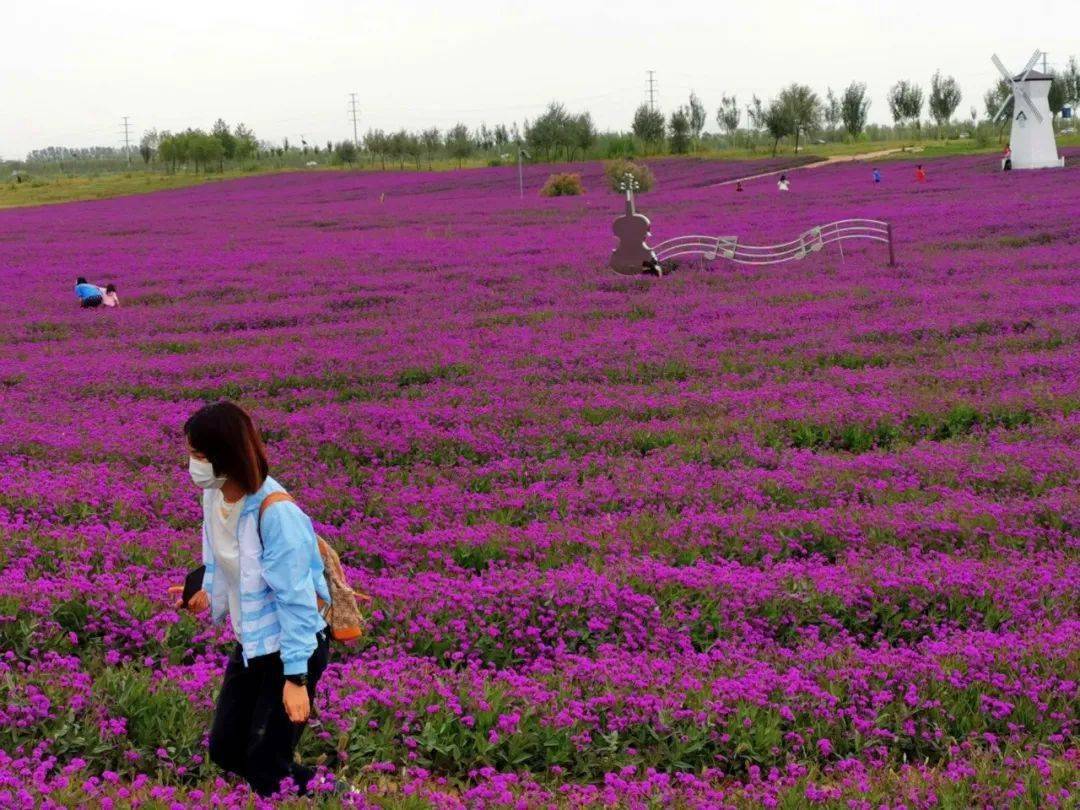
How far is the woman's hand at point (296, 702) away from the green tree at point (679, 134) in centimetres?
9683

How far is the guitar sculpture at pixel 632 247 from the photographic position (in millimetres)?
23891

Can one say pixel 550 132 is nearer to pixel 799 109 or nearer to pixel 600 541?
pixel 799 109

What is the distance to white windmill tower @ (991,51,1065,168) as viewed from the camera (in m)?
54.1

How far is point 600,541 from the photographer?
7926 millimetres

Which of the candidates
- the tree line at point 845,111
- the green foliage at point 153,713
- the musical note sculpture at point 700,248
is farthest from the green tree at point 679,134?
the green foliage at point 153,713

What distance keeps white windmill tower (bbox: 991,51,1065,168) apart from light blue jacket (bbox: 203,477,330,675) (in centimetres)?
5639

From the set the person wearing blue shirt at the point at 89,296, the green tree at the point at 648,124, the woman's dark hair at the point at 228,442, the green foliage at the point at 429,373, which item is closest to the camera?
the woman's dark hair at the point at 228,442

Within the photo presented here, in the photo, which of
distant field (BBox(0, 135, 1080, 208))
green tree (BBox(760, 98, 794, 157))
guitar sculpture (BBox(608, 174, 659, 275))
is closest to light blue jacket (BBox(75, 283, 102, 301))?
guitar sculpture (BBox(608, 174, 659, 275))

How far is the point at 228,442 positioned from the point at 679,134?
321 ft

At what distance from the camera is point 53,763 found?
4.66 meters

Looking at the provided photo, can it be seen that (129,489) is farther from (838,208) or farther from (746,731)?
(838,208)

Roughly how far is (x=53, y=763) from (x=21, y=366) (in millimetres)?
12726

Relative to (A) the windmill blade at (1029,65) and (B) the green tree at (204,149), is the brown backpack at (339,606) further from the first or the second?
(B) the green tree at (204,149)

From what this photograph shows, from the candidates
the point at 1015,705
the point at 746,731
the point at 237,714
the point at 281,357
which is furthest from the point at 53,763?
the point at 281,357
